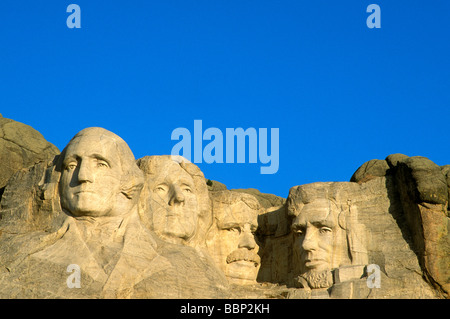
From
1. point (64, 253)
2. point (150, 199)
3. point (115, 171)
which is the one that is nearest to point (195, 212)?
point (150, 199)

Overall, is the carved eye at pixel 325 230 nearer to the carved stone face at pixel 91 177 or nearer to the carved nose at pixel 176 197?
the carved nose at pixel 176 197

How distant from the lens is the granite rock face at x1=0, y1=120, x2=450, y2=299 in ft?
58.5

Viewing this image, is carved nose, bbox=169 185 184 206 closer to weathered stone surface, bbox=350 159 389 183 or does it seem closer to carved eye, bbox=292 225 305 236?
carved eye, bbox=292 225 305 236

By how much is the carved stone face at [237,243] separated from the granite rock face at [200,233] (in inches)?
1.1

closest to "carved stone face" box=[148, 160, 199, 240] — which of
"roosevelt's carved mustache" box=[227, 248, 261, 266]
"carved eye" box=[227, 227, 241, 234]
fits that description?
"carved eye" box=[227, 227, 241, 234]

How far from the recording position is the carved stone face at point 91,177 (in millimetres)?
18609

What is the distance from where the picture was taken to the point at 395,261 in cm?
1938

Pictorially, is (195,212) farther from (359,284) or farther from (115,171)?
(359,284)

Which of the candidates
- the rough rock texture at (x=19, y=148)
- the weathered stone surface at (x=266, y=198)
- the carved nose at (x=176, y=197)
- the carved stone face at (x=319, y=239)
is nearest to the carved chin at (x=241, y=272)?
the carved stone face at (x=319, y=239)

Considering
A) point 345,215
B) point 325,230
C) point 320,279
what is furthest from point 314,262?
point 345,215

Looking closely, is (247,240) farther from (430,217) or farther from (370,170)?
(430,217)

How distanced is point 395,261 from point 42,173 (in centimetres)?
799

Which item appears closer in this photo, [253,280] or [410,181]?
[410,181]

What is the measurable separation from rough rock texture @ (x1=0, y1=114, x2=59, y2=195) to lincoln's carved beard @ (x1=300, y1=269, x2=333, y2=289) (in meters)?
6.94
